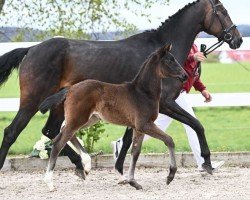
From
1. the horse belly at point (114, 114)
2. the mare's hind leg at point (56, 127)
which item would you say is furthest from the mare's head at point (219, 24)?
the mare's hind leg at point (56, 127)

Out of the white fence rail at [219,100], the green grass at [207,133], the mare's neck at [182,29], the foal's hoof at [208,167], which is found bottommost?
the green grass at [207,133]

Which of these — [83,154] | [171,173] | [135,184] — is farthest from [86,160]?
[171,173]

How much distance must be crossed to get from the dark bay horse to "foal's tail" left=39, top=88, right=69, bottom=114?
1.86ft

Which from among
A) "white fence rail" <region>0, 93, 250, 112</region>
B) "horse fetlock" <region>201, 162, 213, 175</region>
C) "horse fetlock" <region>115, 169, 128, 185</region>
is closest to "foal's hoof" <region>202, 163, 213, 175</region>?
"horse fetlock" <region>201, 162, 213, 175</region>

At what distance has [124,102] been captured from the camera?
8.88 metres

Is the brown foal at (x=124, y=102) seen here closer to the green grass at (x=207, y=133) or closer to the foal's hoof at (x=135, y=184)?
the foal's hoof at (x=135, y=184)

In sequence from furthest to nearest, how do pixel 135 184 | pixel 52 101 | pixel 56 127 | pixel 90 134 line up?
pixel 90 134 → pixel 56 127 → pixel 135 184 → pixel 52 101

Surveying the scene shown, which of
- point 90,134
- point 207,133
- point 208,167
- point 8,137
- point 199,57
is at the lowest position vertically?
point 207,133

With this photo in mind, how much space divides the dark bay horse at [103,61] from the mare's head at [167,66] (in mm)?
517

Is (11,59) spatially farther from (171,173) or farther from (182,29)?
(171,173)

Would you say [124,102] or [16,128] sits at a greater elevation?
[124,102]

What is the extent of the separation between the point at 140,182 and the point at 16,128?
1.47 meters

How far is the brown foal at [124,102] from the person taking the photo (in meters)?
8.80

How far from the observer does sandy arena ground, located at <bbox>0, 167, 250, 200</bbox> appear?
858 centimetres
